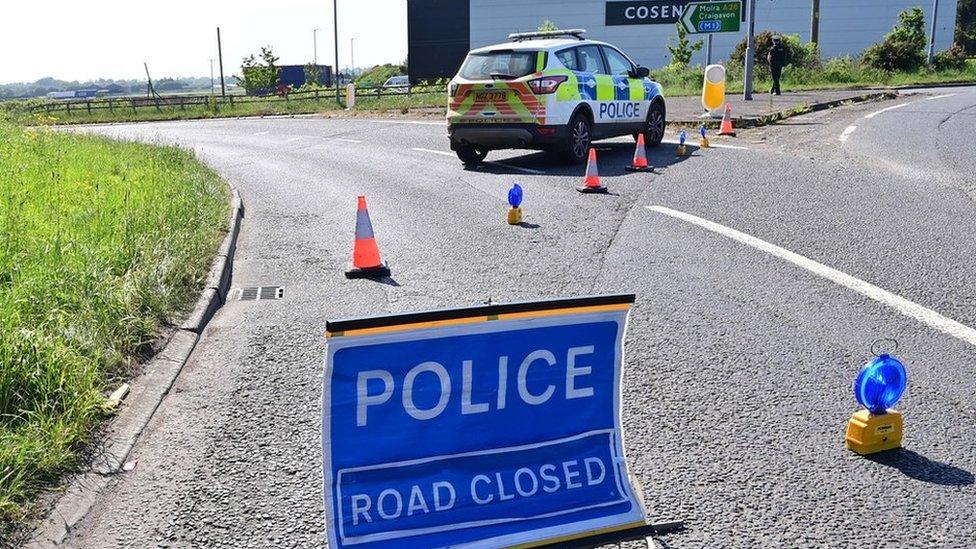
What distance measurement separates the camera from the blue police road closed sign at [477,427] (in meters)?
2.56

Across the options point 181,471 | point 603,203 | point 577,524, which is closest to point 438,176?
point 603,203

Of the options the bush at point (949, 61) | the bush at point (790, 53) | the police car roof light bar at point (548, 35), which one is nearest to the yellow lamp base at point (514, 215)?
the police car roof light bar at point (548, 35)

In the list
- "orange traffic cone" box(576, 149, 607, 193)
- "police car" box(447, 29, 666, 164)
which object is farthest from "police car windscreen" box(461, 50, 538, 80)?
"orange traffic cone" box(576, 149, 607, 193)

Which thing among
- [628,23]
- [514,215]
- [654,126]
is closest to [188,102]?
[628,23]

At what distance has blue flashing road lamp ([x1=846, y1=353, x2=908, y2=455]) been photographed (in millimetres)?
3674

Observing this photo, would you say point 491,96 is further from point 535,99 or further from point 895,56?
point 895,56

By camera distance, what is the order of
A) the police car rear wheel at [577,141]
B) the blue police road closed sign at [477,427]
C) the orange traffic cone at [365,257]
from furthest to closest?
the police car rear wheel at [577,141] → the orange traffic cone at [365,257] → the blue police road closed sign at [477,427]

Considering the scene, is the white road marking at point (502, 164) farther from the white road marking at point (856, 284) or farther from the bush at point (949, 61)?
the bush at point (949, 61)

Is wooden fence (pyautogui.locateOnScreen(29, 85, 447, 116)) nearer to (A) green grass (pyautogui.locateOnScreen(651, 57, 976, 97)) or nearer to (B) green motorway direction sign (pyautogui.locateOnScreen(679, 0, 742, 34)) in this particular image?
(A) green grass (pyautogui.locateOnScreen(651, 57, 976, 97))

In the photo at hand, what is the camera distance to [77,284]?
18.8 feet

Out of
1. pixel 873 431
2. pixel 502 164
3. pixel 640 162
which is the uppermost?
pixel 640 162

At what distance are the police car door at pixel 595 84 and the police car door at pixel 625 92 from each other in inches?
5.5

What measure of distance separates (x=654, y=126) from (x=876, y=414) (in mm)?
12280

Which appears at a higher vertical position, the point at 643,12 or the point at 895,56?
the point at 643,12
